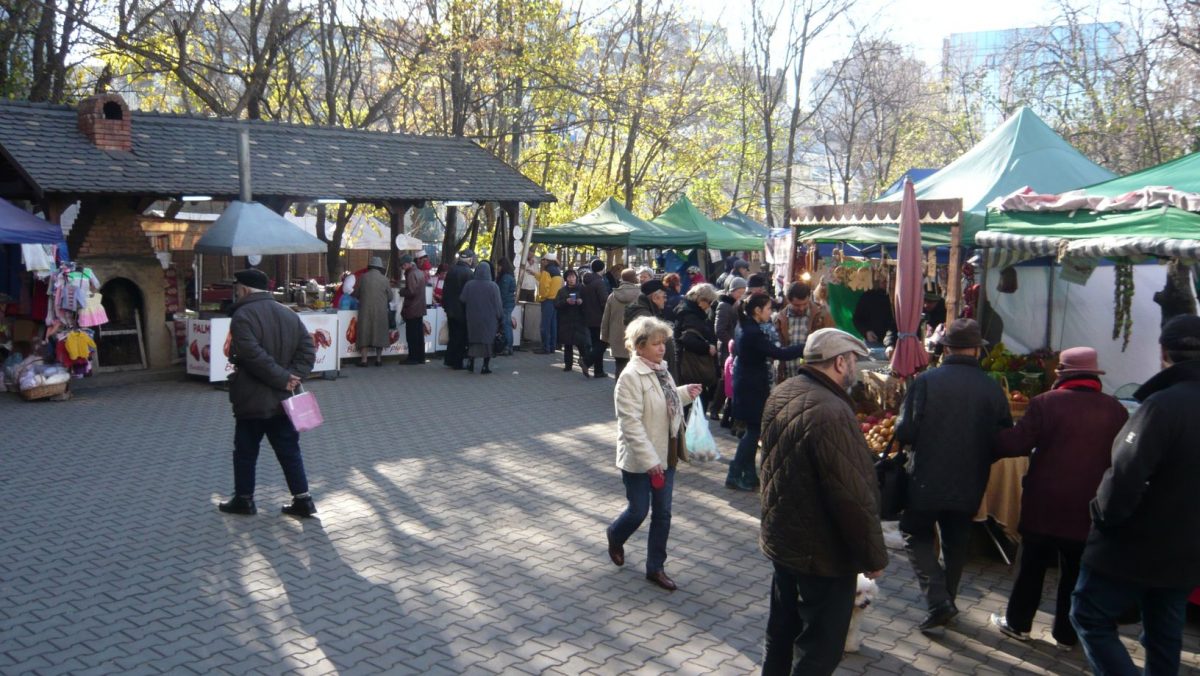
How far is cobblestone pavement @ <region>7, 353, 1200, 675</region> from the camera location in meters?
5.17

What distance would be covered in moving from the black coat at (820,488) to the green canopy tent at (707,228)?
1623cm

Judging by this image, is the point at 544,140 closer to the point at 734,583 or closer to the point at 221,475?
the point at 221,475

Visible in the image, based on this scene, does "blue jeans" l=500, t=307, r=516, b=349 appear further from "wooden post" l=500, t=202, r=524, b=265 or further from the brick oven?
the brick oven

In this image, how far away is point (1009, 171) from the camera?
1098 centimetres

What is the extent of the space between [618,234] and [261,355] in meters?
12.5

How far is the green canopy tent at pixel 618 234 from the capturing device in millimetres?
19219

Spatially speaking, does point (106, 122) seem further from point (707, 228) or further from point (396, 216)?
point (707, 228)

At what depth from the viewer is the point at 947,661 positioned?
521 centimetres

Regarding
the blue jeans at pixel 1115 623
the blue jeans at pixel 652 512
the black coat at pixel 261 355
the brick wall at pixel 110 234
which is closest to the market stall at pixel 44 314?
the brick wall at pixel 110 234

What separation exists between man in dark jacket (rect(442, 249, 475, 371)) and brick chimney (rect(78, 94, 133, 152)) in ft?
16.6

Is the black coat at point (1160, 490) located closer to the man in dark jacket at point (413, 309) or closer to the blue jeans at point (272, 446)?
the blue jeans at point (272, 446)

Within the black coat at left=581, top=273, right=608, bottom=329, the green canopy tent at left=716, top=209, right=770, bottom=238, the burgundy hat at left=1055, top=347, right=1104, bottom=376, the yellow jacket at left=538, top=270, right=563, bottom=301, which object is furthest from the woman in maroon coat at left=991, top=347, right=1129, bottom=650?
the green canopy tent at left=716, top=209, right=770, bottom=238

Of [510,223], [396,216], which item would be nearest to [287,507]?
[396,216]

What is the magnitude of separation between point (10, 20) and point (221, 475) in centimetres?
1414
